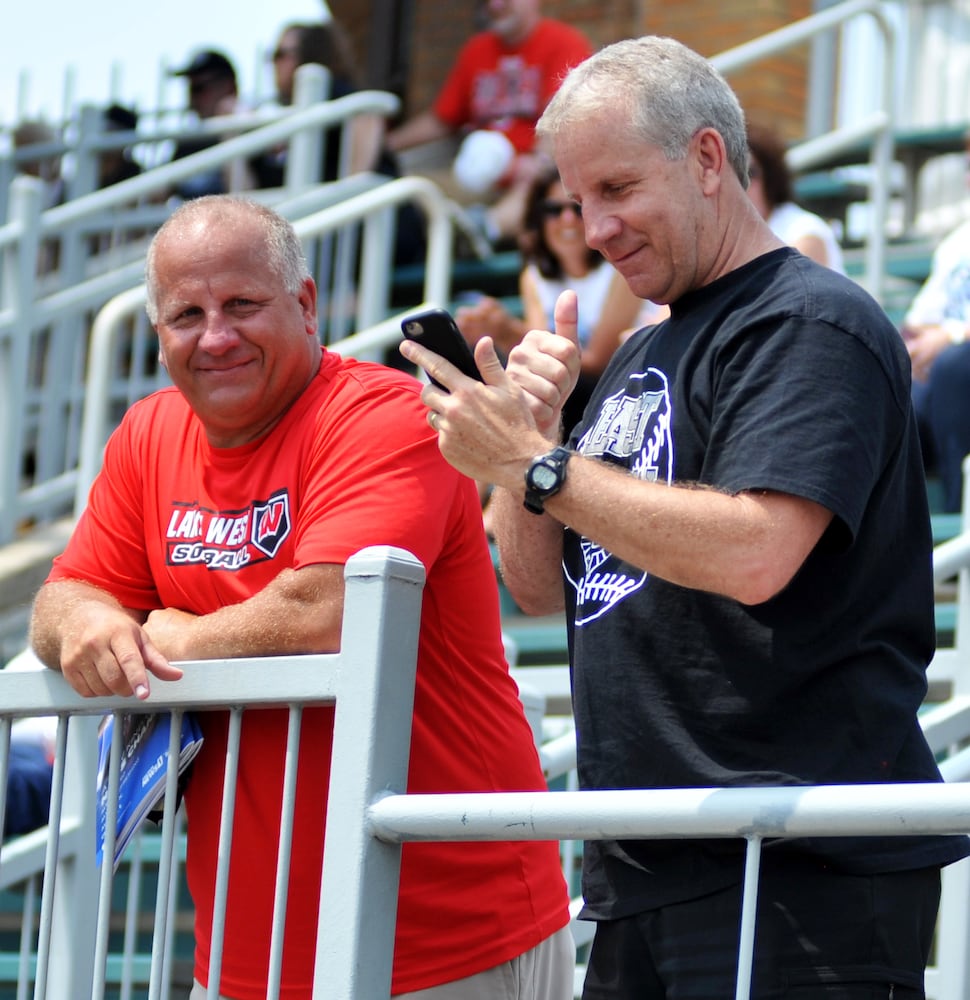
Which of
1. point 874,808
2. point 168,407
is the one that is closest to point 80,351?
point 168,407

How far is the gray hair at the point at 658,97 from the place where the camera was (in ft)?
7.79

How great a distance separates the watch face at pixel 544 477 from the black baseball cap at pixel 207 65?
756 centimetres

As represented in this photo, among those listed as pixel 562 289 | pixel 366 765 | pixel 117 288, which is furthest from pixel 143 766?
pixel 117 288

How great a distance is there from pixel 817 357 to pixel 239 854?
45.6 inches

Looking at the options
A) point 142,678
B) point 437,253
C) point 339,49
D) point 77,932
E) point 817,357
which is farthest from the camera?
point 339,49

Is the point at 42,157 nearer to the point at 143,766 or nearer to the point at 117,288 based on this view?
the point at 117,288

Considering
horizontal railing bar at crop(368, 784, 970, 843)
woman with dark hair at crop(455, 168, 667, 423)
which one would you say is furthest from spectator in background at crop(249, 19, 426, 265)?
horizontal railing bar at crop(368, 784, 970, 843)

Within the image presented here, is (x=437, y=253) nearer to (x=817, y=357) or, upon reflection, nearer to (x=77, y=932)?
(x=77, y=932)

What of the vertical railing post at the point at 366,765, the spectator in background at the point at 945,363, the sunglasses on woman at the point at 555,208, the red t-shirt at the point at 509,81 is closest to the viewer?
the vertical railing post at the point at 366,765

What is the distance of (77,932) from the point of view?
3.39 meters

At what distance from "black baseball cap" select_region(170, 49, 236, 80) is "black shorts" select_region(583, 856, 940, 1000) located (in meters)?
7.79

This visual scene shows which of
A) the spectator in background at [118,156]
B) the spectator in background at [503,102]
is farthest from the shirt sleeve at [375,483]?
the spectator in background at [118,156]

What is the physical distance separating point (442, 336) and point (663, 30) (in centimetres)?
778

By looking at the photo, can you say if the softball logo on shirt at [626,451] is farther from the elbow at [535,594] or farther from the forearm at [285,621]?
the forearm at [285,621]
